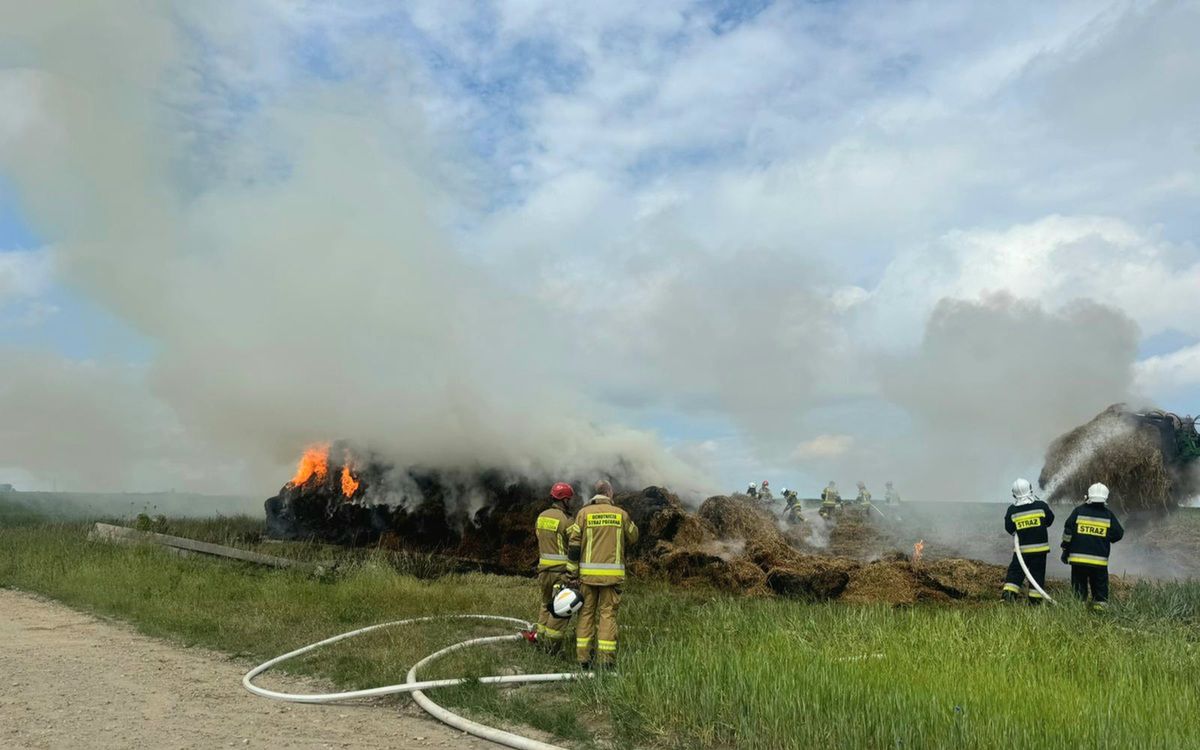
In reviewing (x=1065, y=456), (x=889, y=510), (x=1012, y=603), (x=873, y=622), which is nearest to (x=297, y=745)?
(x=873, y=622)

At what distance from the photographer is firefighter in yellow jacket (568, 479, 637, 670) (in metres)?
8.53

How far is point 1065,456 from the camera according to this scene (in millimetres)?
20219

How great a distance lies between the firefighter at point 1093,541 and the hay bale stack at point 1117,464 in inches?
344

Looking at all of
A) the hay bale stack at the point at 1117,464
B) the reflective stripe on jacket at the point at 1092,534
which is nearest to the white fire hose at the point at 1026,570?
the reflective stripe on jacket at the point at 1092,534

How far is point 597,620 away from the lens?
28.6ft

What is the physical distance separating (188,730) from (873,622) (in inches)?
305

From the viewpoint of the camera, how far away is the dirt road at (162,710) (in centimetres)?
650

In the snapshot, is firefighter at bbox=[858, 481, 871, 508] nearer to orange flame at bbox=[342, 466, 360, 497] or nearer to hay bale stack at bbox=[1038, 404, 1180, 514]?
hay bale stack at bbox=[1038, 404, 1180, 514]

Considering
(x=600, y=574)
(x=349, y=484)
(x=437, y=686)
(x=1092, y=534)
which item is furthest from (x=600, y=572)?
(x=349, y=484)

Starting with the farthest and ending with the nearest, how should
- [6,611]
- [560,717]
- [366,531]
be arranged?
[366,531]
[6,611]
[560,717]

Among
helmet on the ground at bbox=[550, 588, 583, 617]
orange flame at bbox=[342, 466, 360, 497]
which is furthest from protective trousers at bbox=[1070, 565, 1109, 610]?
orange flame at bbox=[342, 466, 360, 497]

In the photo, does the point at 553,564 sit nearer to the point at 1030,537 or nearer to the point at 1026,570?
the point at 1026,570

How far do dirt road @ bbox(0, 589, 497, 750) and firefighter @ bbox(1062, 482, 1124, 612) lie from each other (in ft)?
32.2

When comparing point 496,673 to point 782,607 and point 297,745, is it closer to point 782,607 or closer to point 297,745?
point 297,745
